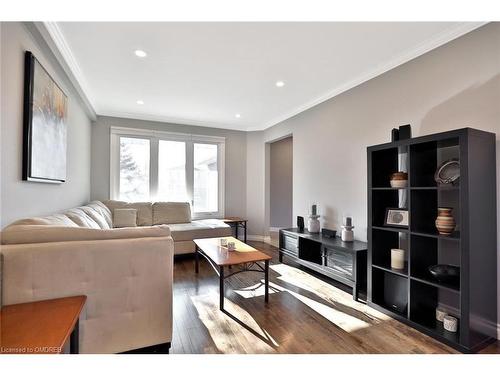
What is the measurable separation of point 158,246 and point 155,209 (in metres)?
3.19

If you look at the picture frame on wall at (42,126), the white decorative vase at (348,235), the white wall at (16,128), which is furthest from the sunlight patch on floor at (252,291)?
the picture frame on wall at (42,126)

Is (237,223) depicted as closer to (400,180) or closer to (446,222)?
(400,180)

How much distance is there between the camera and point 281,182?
6.02 m

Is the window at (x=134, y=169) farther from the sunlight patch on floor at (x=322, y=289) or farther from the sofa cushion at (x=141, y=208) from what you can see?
the sunlight patch on floor at (x=322, y=289)

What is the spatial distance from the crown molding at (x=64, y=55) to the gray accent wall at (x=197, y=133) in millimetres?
1047

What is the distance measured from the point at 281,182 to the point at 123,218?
360 cm

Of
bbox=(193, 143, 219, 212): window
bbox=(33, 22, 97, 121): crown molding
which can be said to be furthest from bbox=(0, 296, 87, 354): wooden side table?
bbox=(193, 143, 219, 212): window

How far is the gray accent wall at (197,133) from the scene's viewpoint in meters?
4.49

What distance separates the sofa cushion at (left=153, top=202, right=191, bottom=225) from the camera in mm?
4543

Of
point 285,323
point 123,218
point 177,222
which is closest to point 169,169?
point 177,222

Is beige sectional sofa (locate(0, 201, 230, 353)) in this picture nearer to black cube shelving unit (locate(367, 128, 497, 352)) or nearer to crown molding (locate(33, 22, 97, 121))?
crown molding (locate(33, 22, 97, 121))

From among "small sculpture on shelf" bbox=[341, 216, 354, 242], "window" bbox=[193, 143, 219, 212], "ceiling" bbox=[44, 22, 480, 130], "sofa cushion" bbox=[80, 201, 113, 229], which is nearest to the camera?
"ceiling" bbox=[44, 22, 480, 130]

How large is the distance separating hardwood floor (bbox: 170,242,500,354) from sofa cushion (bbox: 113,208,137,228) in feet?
5.61
